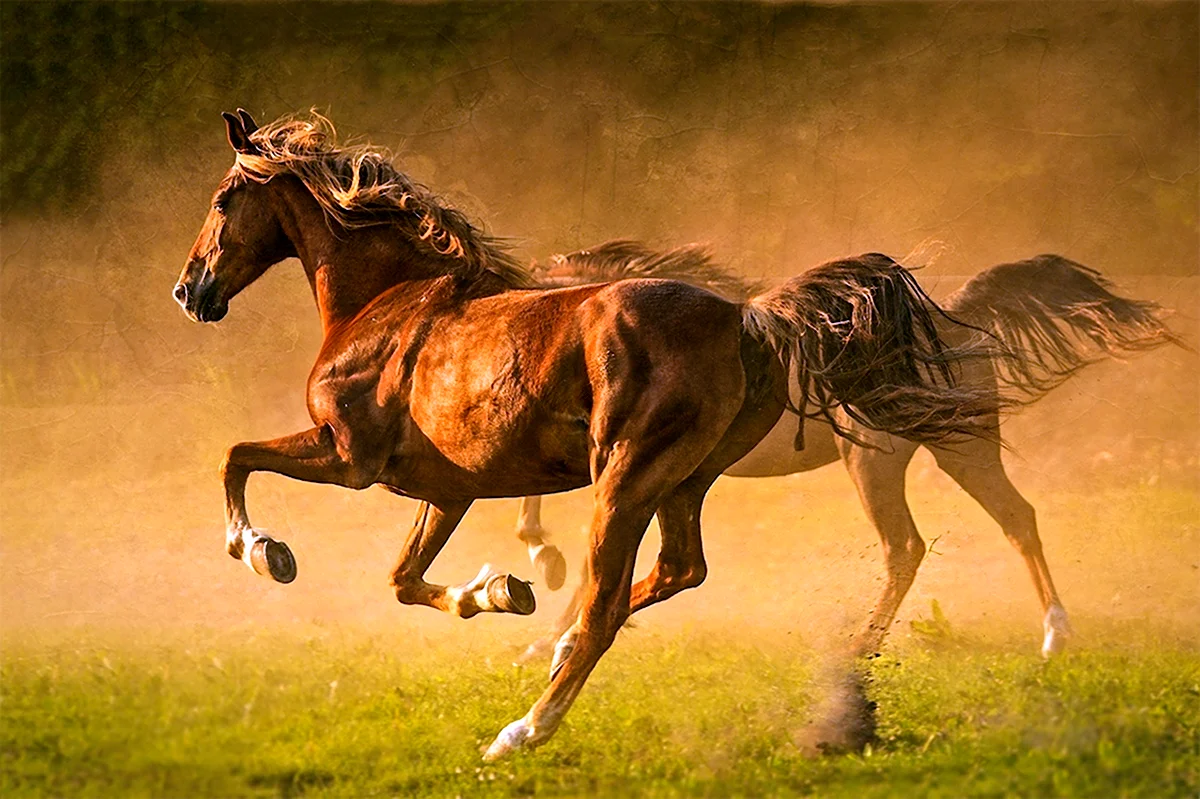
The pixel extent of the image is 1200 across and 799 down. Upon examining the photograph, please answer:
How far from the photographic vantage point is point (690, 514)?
5.66 meters

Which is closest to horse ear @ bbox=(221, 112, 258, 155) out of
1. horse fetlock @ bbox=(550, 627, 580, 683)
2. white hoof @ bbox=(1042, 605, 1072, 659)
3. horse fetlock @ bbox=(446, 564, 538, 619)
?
horse fetlock @ bbox=(446, 564, 538, 619)

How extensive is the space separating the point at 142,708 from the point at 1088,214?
6.25 m

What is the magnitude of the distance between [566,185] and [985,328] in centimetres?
342

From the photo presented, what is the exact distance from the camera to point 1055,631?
6.88m

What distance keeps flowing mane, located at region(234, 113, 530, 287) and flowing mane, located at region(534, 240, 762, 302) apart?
0.88 metres

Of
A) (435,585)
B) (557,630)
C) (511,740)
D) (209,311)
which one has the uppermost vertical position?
(209,311)

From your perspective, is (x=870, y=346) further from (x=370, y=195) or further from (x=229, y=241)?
(x=229, y=241)

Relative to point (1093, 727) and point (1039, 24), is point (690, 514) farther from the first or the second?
point (1039, 24)

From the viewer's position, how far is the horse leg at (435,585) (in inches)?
219

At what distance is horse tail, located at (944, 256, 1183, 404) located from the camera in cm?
678

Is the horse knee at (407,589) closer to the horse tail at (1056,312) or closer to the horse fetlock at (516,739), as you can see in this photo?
the horse fetlock at (516,739)

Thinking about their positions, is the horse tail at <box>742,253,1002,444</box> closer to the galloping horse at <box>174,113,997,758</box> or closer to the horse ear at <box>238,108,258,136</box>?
the galloping horse at <box>174,113,997,758</box>

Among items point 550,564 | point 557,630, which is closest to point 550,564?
point 550,564

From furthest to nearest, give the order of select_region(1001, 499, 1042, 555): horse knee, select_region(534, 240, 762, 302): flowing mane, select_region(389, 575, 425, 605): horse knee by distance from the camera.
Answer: select_region(1001, 499, 1042, 555): horse knee → select_region(534, 240, 762, 302): flowing mane → select_region(389, 575, 425, 605): horse knee
